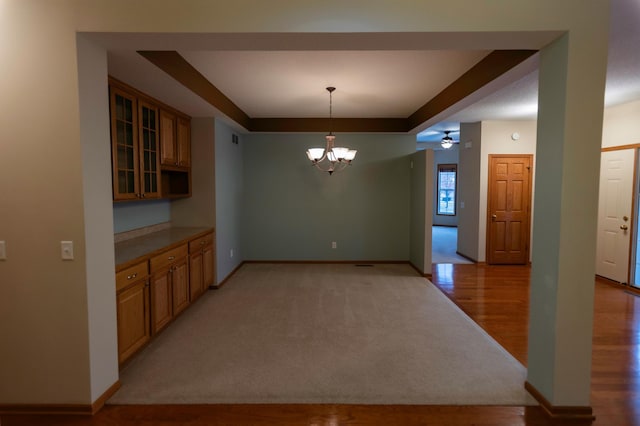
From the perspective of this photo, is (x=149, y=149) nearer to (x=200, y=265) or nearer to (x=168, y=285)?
(x=168, y=285)

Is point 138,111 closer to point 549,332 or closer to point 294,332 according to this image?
point 294,332

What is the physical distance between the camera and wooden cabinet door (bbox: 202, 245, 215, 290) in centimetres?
470

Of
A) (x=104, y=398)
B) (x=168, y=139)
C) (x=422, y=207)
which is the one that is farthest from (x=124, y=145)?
(x=422, y=207)

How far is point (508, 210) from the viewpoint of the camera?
6637 millimetres

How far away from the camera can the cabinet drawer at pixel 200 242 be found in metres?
4.25

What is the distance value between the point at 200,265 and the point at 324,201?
2817 mm

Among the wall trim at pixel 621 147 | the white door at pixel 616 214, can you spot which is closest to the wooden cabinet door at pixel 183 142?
the white door at pixel 616 214

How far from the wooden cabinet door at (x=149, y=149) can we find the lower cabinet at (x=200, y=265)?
0.81m

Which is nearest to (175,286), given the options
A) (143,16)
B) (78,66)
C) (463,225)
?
(78,66)

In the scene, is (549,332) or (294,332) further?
(294,332)

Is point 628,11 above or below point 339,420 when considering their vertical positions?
above

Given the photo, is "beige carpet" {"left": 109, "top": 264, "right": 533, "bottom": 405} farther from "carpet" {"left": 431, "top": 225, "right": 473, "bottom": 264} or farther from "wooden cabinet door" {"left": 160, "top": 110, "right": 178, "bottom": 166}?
"carpet" {"left": 431, "top": 225, "right": 473, "bottom": 264}

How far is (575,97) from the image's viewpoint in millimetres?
2162

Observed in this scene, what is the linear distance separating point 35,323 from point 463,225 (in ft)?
23.1
